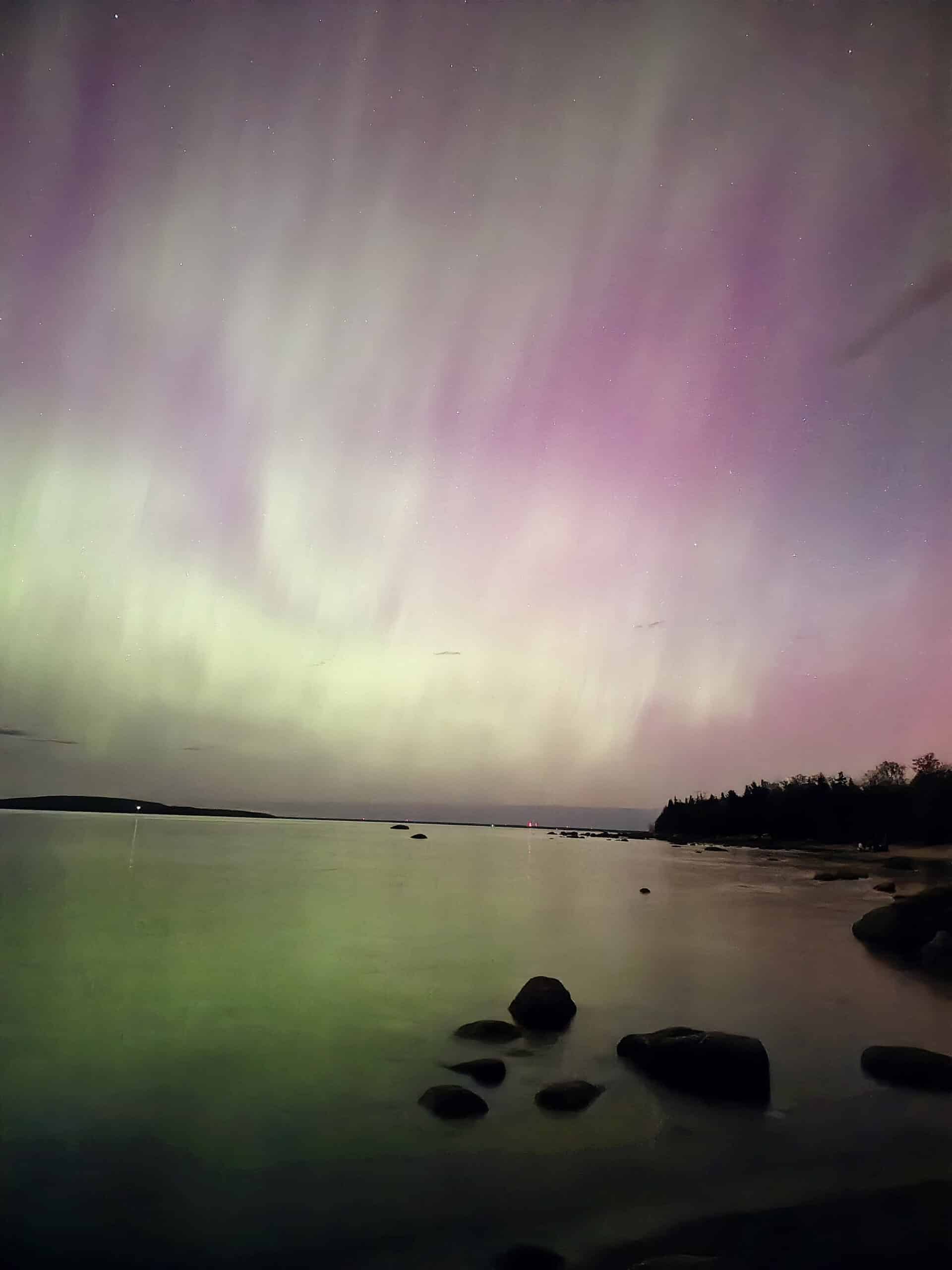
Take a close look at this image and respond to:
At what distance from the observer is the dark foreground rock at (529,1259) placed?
9.23 meters

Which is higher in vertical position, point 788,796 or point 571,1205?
point 788,796

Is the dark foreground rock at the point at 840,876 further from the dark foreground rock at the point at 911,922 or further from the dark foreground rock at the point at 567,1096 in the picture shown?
the dark foreground rock at the point at 567,1096

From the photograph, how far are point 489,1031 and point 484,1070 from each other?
3498 millimetres

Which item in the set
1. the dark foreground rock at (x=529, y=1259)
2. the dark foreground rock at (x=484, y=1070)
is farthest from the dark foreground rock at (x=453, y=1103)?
the dark foreground rock at (x=529, y=1259)

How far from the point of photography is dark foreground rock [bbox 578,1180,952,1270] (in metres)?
9.01

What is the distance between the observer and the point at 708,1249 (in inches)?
A: 373

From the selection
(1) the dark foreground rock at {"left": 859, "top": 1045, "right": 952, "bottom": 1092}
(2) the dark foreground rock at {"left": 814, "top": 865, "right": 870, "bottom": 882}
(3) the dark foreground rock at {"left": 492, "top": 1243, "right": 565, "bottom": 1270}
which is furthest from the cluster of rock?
(2) the dark foreground rock at {"left": 814, "top": 865, "right": 870, "bottom": 882}

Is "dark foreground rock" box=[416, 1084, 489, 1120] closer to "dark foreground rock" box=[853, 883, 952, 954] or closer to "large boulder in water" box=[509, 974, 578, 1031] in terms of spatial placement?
"large boulder in water" box=[509, 974, 578, 1031]

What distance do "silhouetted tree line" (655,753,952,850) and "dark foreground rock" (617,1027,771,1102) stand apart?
119743 millimetres

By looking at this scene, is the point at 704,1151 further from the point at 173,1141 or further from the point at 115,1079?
the point at 115,1079

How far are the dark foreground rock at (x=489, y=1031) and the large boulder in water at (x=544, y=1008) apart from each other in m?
0.40

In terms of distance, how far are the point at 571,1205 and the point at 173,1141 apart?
712 cm

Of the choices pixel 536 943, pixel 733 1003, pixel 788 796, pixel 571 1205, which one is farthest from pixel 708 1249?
pixel 788 796

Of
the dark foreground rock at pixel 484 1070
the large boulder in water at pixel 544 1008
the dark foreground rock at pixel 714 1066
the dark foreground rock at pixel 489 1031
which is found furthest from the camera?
the large boulder in water at pixel 544 1008
